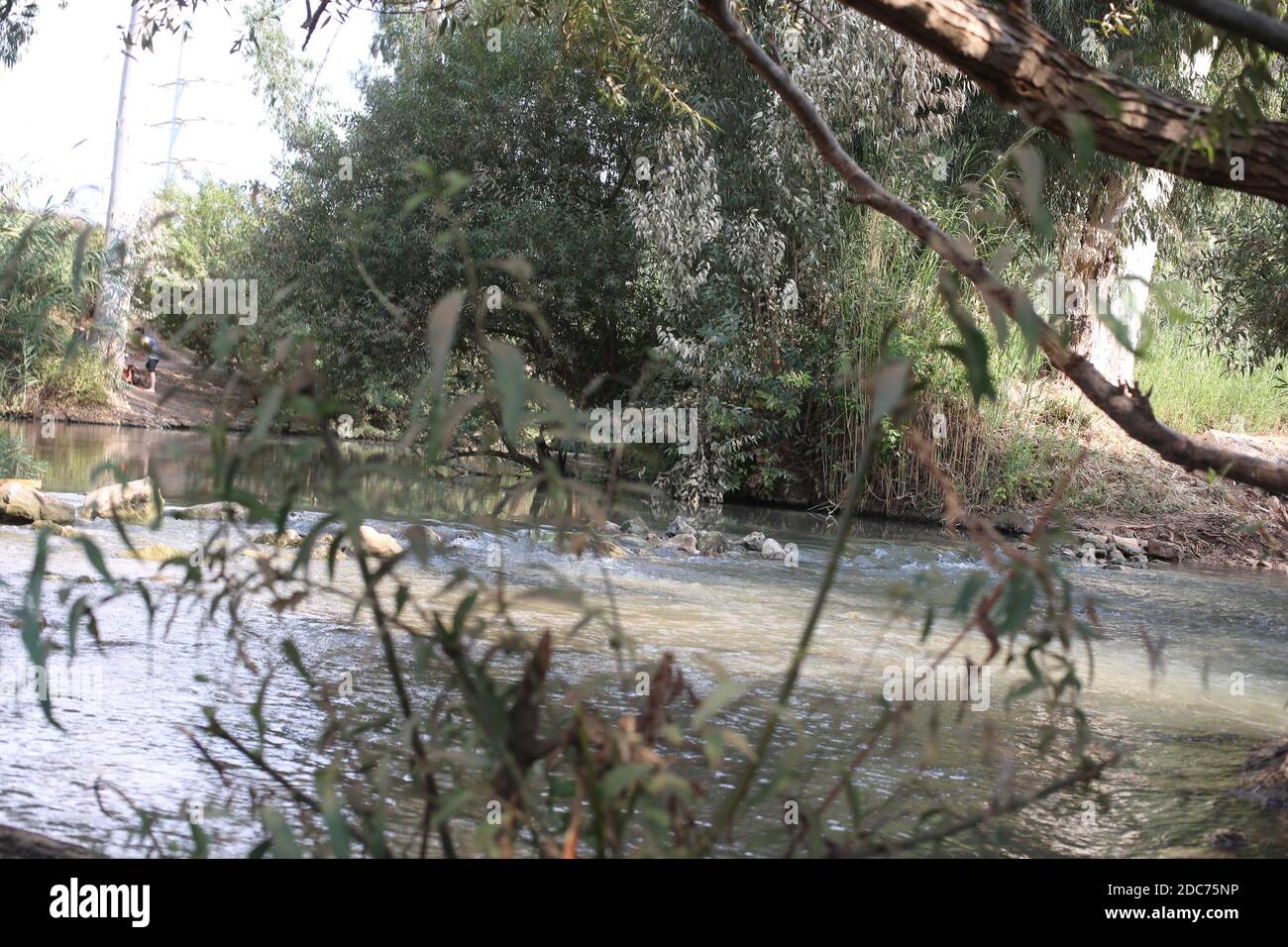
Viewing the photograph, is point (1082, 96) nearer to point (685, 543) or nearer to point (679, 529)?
point (685, 543)

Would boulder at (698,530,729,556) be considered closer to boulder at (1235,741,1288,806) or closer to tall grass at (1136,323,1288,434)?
boulder at (1235,741,1288,806)

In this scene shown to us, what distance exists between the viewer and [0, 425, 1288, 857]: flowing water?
274 centimetres

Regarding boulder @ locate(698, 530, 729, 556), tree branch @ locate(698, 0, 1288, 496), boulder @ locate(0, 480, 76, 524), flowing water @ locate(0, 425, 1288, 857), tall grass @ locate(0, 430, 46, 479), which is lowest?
flowing water @ locate(0, 425, 1288, 857)

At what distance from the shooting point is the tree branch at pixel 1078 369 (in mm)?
2127

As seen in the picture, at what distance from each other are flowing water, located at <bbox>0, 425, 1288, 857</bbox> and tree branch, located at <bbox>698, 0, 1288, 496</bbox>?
0.37 meters

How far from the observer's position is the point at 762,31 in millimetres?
12125

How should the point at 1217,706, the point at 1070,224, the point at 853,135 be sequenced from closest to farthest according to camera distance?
1. the point at 1217,706
2. the point at 853,135
3. the point at 1070,224

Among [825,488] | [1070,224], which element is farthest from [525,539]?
[1070,224]

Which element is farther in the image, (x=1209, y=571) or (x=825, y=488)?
(x=825, y=488)

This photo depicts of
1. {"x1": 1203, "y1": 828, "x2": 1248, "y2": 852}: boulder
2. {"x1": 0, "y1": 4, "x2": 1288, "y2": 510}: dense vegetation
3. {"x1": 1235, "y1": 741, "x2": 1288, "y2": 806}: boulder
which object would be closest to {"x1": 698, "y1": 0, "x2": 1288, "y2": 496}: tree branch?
{"x1": 1203, "y1": 828, "x2": 1248, "y2": 852}: boulder

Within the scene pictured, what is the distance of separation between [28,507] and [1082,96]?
768 centimetres

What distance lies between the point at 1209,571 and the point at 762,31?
679 cm

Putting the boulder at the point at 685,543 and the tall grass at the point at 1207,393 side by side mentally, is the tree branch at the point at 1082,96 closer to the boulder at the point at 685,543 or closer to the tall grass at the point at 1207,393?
the boulder at the point at 685,543
